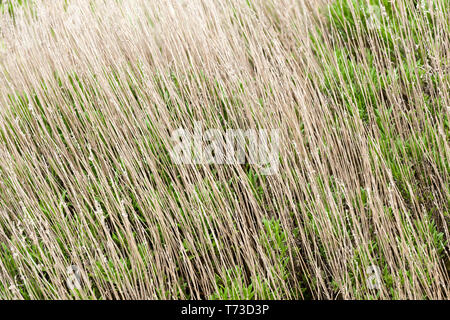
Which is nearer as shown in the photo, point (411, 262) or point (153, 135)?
point (411, 262)

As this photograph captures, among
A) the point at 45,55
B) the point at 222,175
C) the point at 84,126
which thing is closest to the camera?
the point at 222,175

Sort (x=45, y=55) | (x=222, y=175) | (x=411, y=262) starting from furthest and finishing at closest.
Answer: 1. (x=45, y=55)
2. (x=222, y=175)
3. (x=411, y=262)

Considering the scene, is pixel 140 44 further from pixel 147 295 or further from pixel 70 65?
pixel 147 295

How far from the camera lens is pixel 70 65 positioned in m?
2.72

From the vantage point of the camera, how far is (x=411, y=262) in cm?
154

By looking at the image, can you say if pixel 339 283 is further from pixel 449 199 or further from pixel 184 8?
pixel 184 8

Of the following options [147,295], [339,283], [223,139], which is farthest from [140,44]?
[339,283]

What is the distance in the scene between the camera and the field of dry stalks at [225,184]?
172 cm

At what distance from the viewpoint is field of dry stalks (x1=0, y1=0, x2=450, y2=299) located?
1717 millimetres

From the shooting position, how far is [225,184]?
1.89 meters
